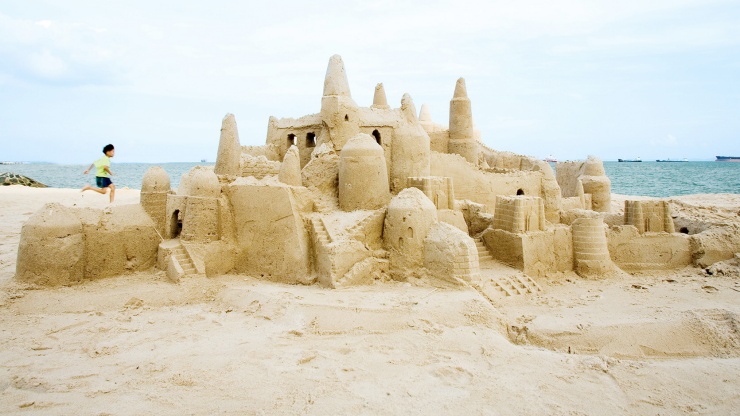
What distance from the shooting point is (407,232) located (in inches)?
398

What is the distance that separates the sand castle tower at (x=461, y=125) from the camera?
699 inches

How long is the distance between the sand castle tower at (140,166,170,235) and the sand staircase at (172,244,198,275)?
1030 millimetres

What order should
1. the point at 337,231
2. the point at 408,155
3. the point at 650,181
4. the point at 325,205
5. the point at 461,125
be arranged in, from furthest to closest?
the point at 650,181 < the point at 461,125 < the point at 408,155 < the point at 325,205 < the point at 337,231

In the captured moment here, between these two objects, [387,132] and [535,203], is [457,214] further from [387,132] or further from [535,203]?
[387,132]

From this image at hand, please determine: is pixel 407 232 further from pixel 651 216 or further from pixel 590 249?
pixel 651 216

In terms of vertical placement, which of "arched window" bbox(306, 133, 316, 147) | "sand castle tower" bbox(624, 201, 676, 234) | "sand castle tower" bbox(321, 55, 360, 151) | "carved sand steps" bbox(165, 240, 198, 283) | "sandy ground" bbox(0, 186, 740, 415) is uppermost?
"sand castle tower" bbox(321, 55, 360, 151)

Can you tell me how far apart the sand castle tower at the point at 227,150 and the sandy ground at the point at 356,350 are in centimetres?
277

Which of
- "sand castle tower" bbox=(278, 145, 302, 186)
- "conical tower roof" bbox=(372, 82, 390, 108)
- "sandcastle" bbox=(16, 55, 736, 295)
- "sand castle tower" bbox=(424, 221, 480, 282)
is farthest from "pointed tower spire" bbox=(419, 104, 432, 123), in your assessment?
"sand castle tower" bbox=(424, 221, 480, 282)

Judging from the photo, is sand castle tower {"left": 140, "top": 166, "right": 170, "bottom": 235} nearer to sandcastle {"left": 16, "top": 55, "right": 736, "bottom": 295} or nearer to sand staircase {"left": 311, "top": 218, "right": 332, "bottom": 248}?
sandcastle {"left": 16, "top": 55, "right": 736, "bottom": 295}

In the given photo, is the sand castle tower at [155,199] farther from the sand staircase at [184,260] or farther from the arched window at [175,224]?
the sand staircase at [184,260]

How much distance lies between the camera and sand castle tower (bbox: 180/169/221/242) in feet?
34.0

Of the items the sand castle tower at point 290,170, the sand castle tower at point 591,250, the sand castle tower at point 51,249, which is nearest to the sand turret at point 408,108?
the sand castle tower at point 290,170

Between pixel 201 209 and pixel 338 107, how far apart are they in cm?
533

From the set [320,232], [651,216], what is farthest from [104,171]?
[651,216]
